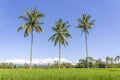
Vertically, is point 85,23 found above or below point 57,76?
above

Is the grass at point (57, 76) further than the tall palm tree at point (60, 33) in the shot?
No

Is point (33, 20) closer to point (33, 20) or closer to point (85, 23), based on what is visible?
point (33, 20)

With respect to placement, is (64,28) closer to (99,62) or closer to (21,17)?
(21,17)

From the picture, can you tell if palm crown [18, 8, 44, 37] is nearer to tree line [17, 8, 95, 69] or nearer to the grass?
tree line [17, 8, 95, 69]

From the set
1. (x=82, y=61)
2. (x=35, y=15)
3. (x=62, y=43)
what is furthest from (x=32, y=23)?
(x=82, y=61)

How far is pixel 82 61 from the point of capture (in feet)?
324

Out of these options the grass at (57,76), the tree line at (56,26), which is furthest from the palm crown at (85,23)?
the grass at (57,76)

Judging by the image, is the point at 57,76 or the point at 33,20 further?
the point at 33,20

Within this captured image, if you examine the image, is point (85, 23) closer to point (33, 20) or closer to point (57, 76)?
point (33, 20)

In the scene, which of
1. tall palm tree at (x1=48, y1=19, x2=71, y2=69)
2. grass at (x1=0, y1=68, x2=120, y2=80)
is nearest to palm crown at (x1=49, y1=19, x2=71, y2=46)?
tall palm tree at (x1=48, y1=19, x2=71, y2=69)

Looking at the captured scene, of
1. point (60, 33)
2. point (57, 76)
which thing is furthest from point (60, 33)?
point (57, 76)

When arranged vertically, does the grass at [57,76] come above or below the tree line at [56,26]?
below

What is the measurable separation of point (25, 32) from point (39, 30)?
309 cm

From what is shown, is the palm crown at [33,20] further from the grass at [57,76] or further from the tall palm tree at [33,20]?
the grass at [57,76]
